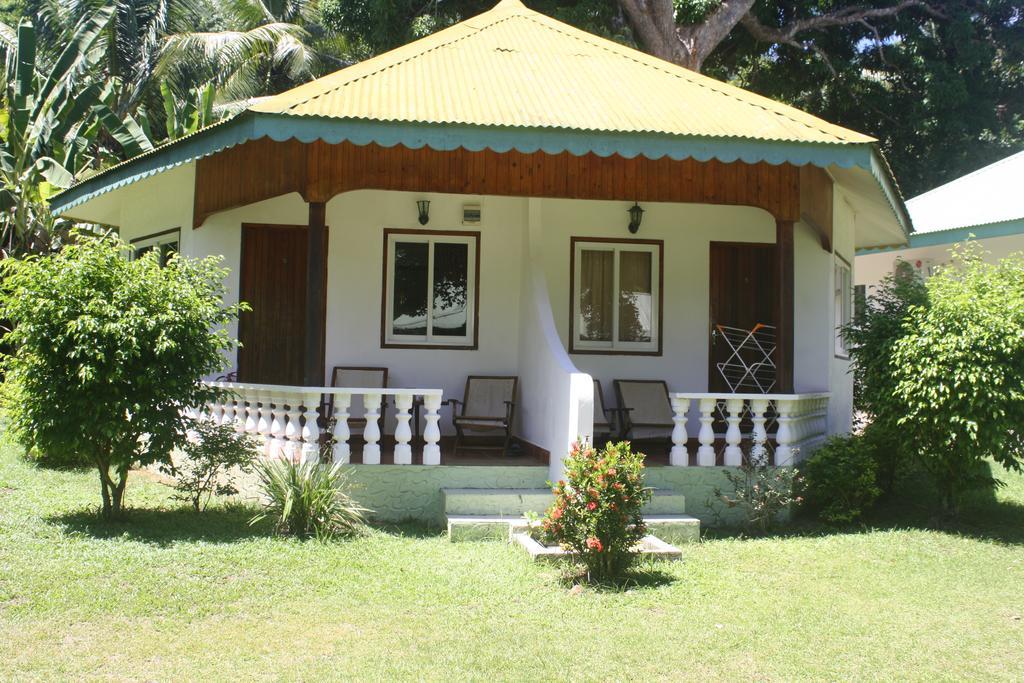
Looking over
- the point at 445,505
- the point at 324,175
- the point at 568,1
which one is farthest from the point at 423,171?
the point at 568,1

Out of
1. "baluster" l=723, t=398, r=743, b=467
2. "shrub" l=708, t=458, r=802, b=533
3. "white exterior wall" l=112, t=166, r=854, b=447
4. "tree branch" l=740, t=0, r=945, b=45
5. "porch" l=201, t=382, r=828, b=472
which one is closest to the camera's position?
"porch" l=201, t=382, r=828, b=472

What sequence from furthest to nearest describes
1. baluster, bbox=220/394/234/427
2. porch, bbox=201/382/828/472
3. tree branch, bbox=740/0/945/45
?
1. tree branch, bbox=740/0/945/45
2. baluster, bbox=220/394/234/427
3. porch, bbox=201/382/828/472

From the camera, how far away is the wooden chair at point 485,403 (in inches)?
434

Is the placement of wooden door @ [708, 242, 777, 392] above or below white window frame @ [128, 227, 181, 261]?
below

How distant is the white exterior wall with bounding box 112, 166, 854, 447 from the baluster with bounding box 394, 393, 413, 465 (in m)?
2.66

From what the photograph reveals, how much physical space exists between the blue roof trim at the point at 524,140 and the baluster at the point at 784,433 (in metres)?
2.41

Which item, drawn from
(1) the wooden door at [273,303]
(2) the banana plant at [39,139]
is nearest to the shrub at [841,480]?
(1) the wooden door at [273,303]

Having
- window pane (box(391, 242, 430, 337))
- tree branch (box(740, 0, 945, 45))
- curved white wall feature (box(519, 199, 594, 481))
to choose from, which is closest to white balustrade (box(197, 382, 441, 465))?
curved white wall feature (box(519, 199, 594, 481))

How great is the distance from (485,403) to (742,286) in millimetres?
3799

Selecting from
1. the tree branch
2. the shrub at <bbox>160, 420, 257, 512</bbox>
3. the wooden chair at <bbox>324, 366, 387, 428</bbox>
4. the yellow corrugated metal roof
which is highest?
the tree branch

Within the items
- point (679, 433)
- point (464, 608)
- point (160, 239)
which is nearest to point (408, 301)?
point (160, 239)

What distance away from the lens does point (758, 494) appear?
9.40 meters

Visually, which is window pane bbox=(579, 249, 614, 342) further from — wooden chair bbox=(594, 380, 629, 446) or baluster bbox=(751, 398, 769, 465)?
baluster bbox=(751, 398, 769, 465)

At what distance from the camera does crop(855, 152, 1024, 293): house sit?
596 inches
